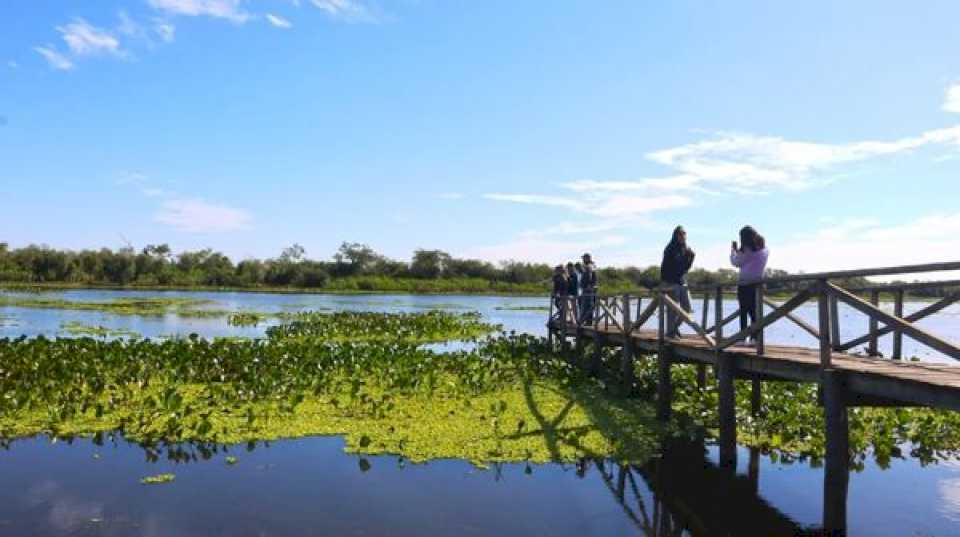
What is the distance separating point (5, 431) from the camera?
1039cm

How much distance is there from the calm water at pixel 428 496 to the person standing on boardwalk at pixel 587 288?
9.78 m

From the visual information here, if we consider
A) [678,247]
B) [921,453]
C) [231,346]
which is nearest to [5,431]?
[231,346]

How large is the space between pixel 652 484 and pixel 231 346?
11.7m

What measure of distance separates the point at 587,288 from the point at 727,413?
10724mm

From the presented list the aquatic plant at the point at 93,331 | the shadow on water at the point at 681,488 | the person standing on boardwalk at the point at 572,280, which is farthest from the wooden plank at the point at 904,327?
the aquatic plant at the point at 93,331

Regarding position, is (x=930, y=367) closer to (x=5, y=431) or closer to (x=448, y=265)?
(x=5, y=431)

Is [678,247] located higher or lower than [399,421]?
higher

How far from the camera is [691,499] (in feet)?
28.4

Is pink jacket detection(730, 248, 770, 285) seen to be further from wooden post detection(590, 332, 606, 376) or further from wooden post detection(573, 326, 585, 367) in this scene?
wooden post detection(573, 326, 585, 367)

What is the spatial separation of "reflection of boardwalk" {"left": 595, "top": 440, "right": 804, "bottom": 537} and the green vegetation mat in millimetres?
530

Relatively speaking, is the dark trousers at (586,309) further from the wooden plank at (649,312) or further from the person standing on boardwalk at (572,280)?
the wooden plank at (649,312)

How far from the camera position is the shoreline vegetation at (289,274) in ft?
304

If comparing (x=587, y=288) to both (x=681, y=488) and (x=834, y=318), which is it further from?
(x=834, y=318)

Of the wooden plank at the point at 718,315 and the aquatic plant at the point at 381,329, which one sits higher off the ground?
the wooden plank at the point at 718,315
